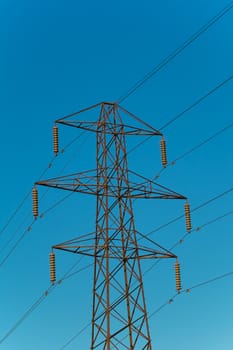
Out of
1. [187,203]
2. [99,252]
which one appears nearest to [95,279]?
[99,252]

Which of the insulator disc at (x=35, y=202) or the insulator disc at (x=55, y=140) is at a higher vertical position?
the insulator disc at (x=55, y=140)

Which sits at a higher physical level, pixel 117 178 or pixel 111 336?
pixel 117 178

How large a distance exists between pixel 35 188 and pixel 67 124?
4173mm

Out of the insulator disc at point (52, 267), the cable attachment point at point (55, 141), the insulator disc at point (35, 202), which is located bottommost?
the insulator disc at point (52, 267)

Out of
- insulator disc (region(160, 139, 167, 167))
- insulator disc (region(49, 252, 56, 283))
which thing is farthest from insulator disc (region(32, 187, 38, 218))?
insulator disc (region(160, 139, 167, 167))

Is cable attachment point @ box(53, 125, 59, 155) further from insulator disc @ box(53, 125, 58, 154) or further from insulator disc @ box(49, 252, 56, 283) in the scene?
insulator disc @ box(49, 252, 56, 283)

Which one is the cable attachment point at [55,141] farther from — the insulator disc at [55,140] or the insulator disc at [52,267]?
the insulator disc at [52,267]

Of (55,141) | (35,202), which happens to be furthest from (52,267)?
(55,141)

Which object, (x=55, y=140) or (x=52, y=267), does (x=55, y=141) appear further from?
(x=52, y=267)

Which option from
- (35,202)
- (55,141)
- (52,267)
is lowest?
(52,267)

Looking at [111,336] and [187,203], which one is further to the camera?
[187,203]

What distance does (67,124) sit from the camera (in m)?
64.2

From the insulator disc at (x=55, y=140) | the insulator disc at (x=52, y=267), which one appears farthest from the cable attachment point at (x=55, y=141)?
the insulator disc at (x=52, y=267)

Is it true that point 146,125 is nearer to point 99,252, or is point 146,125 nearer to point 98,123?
point 98,123
